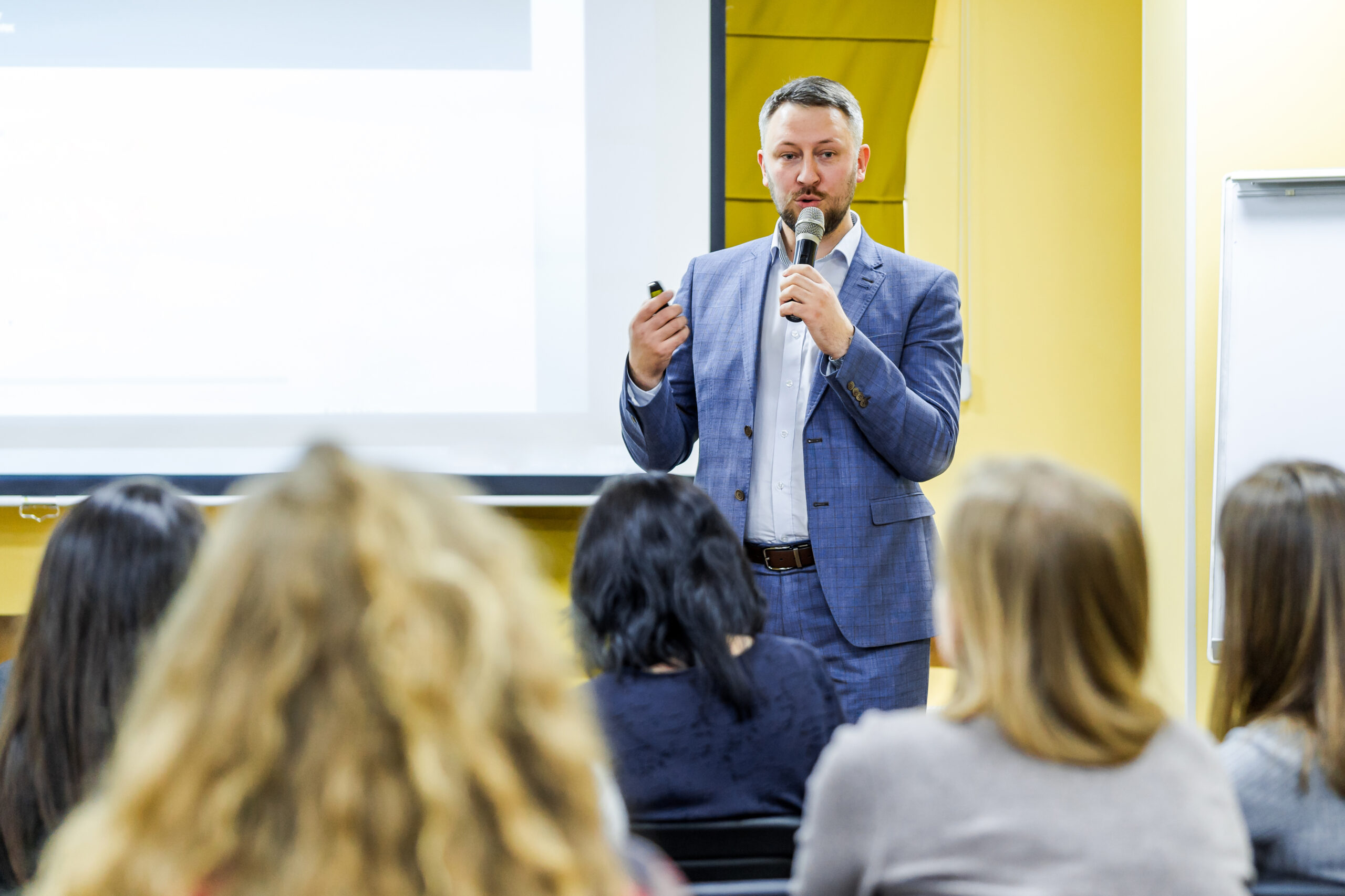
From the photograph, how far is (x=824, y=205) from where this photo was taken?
1906 millimetres

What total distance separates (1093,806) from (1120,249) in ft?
8.13

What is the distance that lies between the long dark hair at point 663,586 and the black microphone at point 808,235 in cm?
56

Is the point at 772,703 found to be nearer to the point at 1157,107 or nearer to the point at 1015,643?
the point at 1015,643

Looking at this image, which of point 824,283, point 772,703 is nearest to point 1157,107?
point 824,283

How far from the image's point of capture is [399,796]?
1.86ft

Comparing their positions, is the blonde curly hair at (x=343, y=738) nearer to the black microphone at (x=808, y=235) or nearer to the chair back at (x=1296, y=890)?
the chair back at (x=1296, y=890)

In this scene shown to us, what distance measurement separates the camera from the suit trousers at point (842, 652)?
1.80 metres

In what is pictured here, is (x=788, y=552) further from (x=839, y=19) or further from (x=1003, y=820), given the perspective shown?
(x=839, y=19)

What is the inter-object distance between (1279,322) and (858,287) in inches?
44.1

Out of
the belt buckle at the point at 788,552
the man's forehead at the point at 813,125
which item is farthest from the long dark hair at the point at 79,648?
the man's forehead at the point at 813,125

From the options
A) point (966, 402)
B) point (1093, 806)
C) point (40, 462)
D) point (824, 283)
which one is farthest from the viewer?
point (966, 402)

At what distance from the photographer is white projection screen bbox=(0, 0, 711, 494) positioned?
2.63 meters

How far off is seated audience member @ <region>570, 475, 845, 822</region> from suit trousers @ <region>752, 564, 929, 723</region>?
52 centimetres

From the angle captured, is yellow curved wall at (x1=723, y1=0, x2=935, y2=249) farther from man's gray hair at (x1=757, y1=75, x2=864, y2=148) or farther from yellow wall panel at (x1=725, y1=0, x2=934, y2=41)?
man's gray hair at (x1=757, y1=75, x2=864, y2=148)
